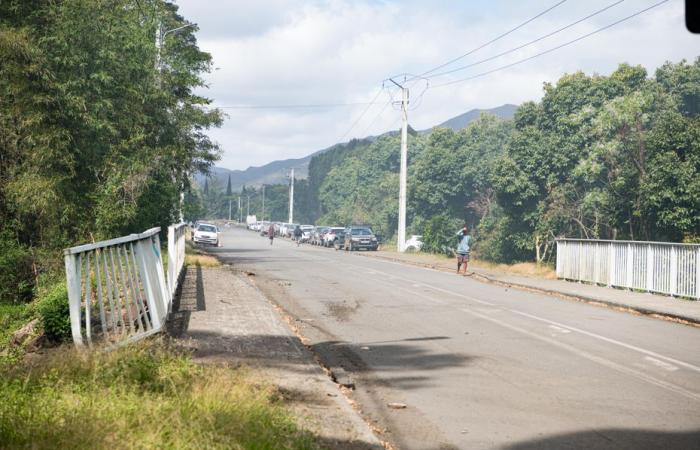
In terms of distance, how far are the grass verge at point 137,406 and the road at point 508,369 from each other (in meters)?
1.25

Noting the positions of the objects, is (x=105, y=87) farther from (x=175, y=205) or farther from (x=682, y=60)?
(x=682, y=60)

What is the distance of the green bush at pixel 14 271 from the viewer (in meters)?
23.7

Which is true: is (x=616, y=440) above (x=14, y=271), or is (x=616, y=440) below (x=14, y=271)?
above

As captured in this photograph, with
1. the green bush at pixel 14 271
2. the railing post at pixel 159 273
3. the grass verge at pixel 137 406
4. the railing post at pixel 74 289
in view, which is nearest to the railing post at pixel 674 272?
the railing post at pixel 159 273

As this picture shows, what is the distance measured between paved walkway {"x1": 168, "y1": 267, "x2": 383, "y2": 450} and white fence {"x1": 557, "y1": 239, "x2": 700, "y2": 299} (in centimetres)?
1105

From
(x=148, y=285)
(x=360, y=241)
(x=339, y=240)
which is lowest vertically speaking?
(x=339, y=240)

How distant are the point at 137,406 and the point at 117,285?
4.26m

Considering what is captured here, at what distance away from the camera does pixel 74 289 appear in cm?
859

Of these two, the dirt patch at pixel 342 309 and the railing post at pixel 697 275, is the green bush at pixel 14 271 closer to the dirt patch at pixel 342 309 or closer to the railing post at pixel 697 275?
the dirt patch at pixel 342 309

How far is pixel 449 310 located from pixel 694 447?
32.1 feet

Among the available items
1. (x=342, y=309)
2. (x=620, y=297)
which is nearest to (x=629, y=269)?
(x=620, y=297)

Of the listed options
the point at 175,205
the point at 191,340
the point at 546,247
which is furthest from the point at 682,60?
the point at 191,340

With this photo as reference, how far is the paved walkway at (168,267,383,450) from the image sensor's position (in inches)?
254

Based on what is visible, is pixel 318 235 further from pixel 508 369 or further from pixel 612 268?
pixel 508 369
